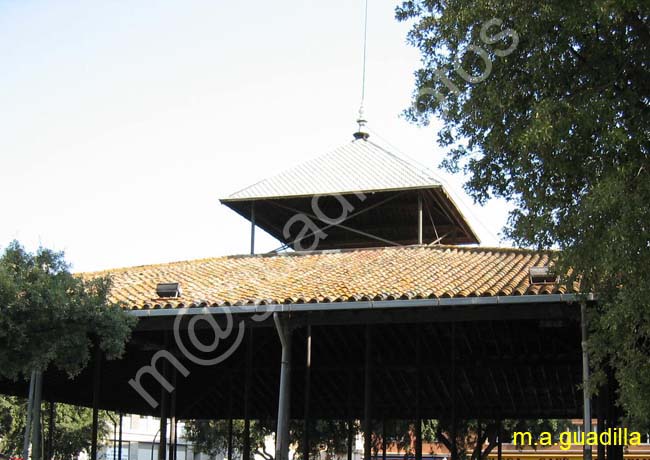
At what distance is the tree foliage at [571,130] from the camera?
882 centimetres

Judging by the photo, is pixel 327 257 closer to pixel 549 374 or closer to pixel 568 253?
pixel 549 374

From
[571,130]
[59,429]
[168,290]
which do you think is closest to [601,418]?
[571,130]

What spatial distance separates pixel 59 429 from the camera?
34406 mm

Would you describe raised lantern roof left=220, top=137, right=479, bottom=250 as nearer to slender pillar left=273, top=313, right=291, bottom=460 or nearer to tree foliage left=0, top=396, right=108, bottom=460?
slender pillar left=273, top=313, right=291, bottom=460

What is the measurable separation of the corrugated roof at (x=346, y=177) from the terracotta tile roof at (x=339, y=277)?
1510 mm

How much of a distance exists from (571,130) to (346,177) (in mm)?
10291

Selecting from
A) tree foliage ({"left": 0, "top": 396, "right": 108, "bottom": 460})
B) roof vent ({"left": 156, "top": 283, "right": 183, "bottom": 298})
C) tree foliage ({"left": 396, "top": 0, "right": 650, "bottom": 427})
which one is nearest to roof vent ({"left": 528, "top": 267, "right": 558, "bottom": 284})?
tree foliage ({"left": 396, "top": 0, "right": 650, "bottom": 427})

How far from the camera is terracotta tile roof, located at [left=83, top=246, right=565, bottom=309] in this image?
12.6 metres

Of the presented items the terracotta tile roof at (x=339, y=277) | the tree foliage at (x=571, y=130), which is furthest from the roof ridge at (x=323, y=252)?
the tree foliage at (x=571, y=130)

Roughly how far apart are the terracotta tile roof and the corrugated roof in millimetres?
1510

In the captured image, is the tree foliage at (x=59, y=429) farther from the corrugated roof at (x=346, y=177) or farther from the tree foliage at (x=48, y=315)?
the tree foliage at (x=48, y=315)

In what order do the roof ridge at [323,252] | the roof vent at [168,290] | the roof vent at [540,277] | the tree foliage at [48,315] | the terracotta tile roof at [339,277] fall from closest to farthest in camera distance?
the tree foliage at [48,315] → the roof vent at [540,277] → the terracotta tile roof at [339,277] → the roof vent at [168,290] → the roof ridge at [323,252]

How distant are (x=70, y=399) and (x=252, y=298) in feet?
34.8

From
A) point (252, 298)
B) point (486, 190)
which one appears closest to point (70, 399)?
point (252, 298)
